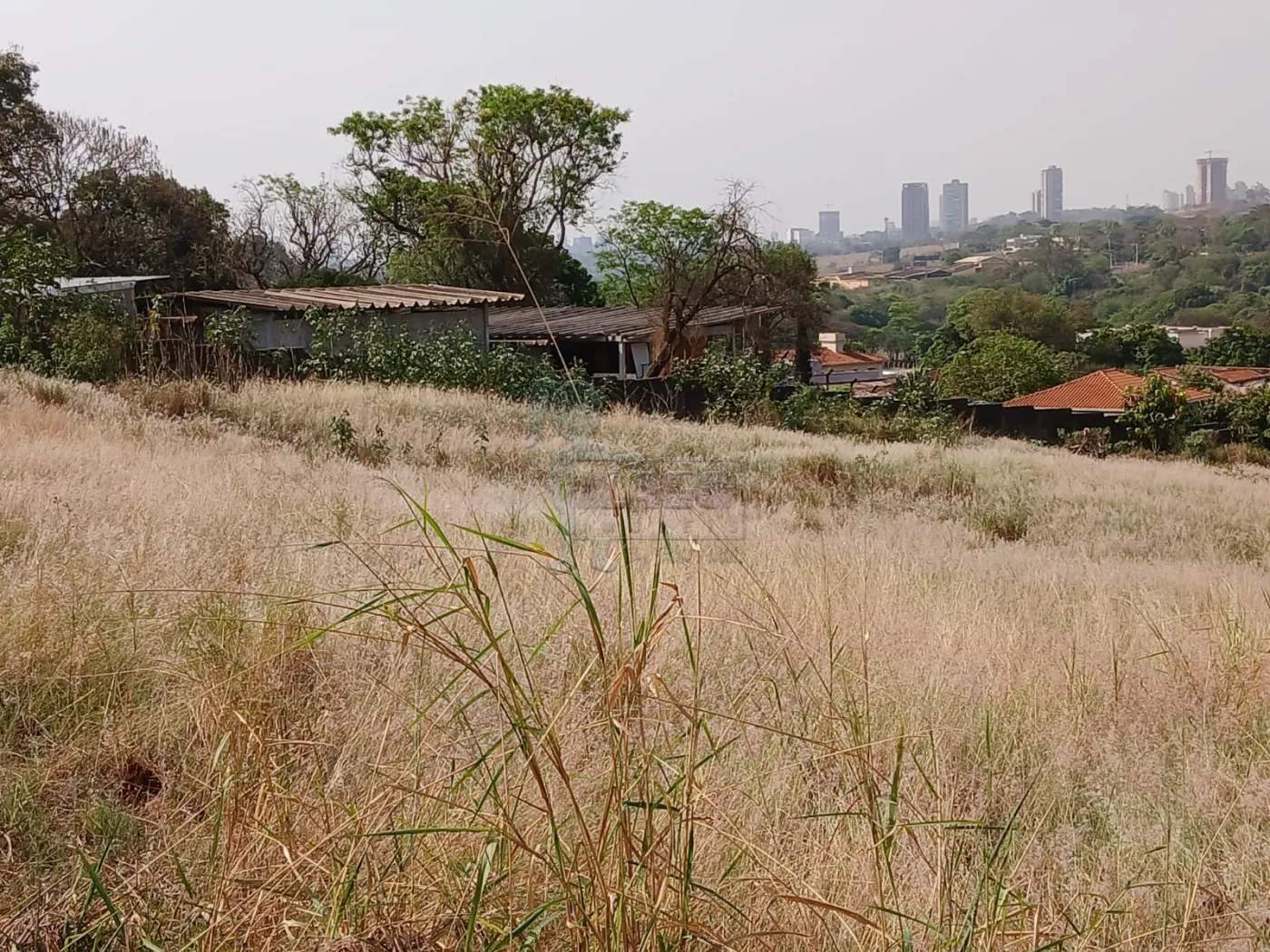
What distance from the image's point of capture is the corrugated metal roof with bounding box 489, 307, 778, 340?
2853 centimetres

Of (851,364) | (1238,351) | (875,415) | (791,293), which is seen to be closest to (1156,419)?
(875,415)

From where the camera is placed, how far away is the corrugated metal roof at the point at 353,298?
17672mm

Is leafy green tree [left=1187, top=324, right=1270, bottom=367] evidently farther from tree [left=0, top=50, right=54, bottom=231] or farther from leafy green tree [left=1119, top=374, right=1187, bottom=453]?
tree [left=0, top=50, right=54, bottom=231]

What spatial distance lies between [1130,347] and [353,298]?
62309 millimetres

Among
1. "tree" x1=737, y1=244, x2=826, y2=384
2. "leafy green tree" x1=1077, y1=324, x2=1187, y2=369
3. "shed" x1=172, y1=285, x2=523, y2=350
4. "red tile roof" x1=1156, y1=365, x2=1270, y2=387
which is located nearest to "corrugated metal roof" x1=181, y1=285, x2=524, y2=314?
"shed" x1=172, y1=285, x2=523, y2=350

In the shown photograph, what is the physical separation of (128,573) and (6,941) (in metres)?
1.85

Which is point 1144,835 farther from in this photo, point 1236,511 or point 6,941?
point 1236,511

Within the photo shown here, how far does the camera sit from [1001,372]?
52281 millimetres

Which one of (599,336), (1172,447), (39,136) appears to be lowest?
(1172,447)

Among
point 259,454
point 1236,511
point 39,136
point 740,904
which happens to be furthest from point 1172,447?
point 39,136

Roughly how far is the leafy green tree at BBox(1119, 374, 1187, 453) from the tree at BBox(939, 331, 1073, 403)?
28.1 m

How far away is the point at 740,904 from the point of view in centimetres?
196

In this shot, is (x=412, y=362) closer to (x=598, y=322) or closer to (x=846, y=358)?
(x=598, y=322)

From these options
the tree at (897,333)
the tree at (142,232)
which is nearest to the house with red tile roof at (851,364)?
the tree at (897,333)
